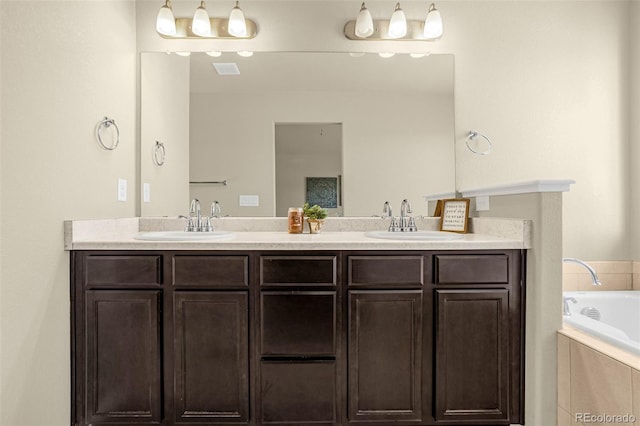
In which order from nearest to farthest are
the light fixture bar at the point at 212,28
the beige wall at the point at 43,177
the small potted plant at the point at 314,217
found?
the beige wall at the point at 43,177
the small potted plant at the point at 314,217
the light fixture bar at the point at 212,28

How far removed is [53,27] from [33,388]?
1.47 m

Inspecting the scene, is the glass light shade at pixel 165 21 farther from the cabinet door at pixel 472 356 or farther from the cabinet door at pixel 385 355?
the cabinet door at pixel 472 356

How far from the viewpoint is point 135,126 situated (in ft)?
7.96

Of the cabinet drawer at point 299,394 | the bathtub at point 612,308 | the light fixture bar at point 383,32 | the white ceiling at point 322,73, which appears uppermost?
the light fixture bar at point 383,32

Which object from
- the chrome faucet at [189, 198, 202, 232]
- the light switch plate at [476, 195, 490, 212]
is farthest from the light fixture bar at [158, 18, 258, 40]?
the light switch plate at [476, 195, 490, 212]

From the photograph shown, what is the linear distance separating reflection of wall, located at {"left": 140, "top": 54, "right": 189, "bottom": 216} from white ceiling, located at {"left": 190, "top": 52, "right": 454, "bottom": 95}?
13 cm

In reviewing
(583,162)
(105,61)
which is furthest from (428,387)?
(105,61)

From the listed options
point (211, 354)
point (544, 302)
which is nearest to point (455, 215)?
point (544, 302)

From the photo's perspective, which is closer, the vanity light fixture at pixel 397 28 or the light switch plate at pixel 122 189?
the light switch plate at pixel 122 189

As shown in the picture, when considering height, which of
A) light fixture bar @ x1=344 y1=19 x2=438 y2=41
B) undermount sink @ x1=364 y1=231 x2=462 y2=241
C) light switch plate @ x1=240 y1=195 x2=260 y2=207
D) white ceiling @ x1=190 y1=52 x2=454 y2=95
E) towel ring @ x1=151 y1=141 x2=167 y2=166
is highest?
light fixture bar @ x1=344 y1=19 x2=438 y2=41

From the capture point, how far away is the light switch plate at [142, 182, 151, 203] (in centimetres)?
243

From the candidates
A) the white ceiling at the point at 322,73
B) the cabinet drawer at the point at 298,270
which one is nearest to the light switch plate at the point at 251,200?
the white ceiling at the point at 322,73

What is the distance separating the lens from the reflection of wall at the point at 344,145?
244cm

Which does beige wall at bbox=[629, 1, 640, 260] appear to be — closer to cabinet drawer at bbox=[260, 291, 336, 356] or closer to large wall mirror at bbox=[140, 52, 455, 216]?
large wall mirror at bbox=[140, 52, 455, 216]
